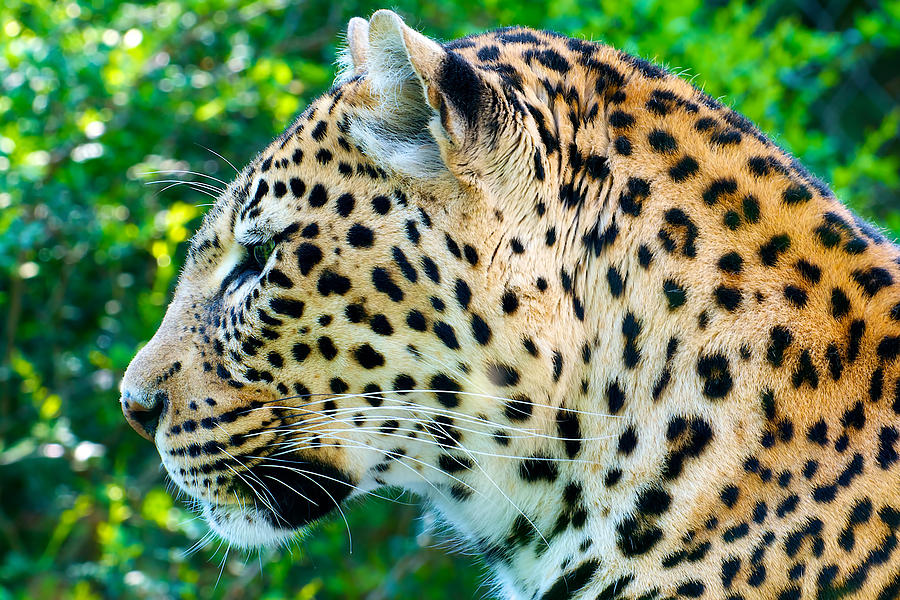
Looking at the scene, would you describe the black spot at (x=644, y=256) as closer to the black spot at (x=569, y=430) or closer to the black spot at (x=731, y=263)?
the black spot at (x=731, y=263)

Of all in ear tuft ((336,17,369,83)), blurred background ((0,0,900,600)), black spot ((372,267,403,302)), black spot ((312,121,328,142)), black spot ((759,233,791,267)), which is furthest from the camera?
blurred background ((0,0,900,600))

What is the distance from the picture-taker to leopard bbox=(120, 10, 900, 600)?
5.71 ft

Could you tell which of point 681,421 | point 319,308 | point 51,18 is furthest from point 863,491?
point 51,18

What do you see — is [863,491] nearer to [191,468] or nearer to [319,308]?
[319,308]

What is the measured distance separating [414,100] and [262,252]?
0.49m

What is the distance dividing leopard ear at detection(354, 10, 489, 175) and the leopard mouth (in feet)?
2.42

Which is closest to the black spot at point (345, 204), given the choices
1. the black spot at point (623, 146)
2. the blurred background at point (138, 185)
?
the black spot at point (623, 146)

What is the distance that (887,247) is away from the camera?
1953 millimetres

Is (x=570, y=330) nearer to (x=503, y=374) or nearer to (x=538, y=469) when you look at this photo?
(x=503, y=374)

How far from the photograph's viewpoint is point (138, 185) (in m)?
3.88

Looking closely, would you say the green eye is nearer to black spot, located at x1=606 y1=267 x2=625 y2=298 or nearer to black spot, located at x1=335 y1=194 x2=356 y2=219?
black spot, located at x1=335 y1=194 x2=356 y2=219

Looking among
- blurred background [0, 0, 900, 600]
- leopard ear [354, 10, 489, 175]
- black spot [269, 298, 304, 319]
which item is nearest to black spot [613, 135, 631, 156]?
leopard ear [354, 10, 489, 175]

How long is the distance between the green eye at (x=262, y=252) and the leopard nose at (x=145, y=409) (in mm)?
382

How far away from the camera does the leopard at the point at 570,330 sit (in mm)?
1739
